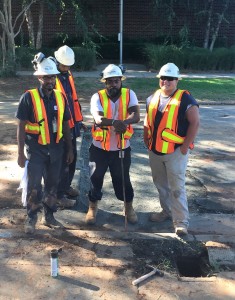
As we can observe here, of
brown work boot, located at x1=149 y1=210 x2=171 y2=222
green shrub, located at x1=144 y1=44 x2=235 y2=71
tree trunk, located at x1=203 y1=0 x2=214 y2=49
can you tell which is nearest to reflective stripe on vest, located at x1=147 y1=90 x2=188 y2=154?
brown work boot, located at x1=149 y1=210 x2=171 y2=222

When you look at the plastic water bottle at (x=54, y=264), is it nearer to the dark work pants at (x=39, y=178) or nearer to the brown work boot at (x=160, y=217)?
the dark work pants at (x=39, y=178)

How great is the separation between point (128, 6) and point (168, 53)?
5.97 metres

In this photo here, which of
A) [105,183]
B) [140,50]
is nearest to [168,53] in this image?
[140,50]

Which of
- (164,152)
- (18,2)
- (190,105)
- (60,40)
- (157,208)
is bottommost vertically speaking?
(157,208)

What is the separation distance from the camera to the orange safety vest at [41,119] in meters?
4.29

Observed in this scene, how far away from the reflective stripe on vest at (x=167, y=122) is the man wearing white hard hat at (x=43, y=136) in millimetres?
930

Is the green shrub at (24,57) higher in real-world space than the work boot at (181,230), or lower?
higher

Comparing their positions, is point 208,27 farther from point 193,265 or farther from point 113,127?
point 193,265

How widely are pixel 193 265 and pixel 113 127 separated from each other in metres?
1.64

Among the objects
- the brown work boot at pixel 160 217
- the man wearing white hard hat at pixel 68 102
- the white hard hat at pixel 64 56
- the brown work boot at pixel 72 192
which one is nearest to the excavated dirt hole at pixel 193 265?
the brown work boot at pixel 160 217

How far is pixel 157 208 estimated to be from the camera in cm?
560

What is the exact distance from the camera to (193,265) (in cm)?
427

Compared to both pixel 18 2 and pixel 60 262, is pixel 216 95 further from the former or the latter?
pixel 18 2

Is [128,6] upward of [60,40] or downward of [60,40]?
upward
